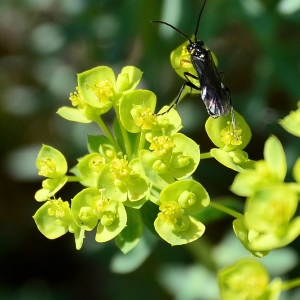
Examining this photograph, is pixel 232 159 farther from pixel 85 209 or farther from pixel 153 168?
pixel 85 209

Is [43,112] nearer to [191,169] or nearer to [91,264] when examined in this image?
[91,264]

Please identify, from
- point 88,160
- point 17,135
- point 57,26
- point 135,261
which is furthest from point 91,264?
point 88,160

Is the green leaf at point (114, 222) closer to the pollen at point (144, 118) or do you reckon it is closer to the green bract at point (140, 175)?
the green bract at point (140, 175)

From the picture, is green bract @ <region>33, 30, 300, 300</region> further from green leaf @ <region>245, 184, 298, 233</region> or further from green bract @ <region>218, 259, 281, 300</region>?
green leaf @ <region>245, 184, 298, 233</region>

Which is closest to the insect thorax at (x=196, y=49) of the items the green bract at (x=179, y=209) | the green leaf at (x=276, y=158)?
the green bract at (x=179, y=209)

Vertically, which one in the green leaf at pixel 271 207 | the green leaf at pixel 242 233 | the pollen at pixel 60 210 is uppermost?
the green leaf at pixel 271 207

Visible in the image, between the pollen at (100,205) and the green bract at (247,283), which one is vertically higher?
the green bract at (247,283)

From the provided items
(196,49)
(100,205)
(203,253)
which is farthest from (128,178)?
(203,253)
